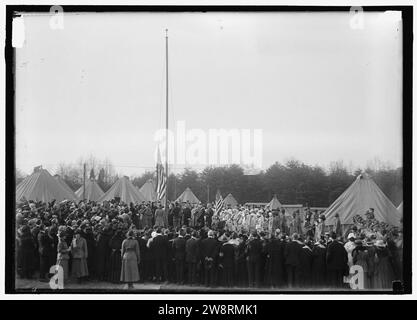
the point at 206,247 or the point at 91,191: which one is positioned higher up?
the point at 91,191

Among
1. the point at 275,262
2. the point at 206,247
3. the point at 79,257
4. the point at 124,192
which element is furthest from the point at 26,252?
the point at 275,262

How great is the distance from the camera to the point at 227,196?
40.6 feet

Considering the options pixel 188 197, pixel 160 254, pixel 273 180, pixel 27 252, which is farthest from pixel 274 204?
pixel 27 252

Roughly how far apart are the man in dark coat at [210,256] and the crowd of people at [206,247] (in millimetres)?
18

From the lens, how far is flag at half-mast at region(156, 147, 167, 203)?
1241cm

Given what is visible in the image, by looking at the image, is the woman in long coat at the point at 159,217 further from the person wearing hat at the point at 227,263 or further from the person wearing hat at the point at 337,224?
the person wearing hat at the point at 337,224

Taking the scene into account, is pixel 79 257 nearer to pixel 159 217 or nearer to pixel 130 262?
pixel 130 262

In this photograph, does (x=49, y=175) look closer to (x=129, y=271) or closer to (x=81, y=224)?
(x=81, y=224)

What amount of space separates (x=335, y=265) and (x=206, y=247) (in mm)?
2388

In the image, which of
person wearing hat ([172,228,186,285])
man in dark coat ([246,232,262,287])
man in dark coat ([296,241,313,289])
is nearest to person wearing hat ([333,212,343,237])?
man in dark coat ([296,241,313,289])

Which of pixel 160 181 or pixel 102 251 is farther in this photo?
pixel 102 251

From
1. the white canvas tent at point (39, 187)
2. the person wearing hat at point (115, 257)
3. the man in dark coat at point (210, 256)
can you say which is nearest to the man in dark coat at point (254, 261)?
the man in dark coat at point (210, 256)

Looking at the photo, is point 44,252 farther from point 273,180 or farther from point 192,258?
point 273,180

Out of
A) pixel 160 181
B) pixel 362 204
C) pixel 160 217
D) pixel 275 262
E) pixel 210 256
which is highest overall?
pixel 160 181
